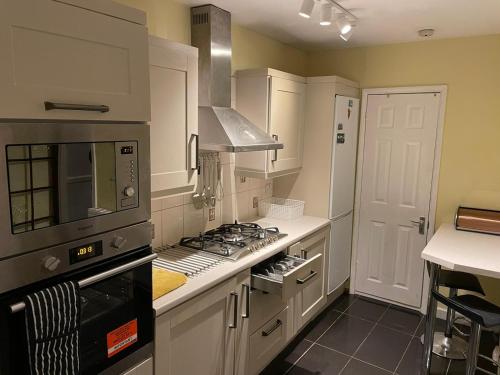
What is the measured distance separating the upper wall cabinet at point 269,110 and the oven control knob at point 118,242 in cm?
154

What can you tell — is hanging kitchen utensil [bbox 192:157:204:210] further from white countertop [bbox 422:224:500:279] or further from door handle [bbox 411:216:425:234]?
door handle [bbox 411:216:425:234]

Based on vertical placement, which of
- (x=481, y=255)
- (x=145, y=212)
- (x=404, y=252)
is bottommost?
(x=404, y=252)

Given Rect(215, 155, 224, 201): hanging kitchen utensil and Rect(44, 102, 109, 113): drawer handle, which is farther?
Rect(215, 155, 224, 201): hanging kitchen utensil

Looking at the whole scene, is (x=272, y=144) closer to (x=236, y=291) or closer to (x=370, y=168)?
(x=236, y=291)

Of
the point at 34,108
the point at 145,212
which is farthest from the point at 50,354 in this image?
the point at 34,108

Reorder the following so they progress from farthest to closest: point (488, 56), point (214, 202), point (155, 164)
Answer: point (488, 56) < point (214, 202) < point (155, 164)

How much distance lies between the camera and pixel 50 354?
116cm

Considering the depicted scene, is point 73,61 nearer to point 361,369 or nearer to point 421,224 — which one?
point 361,369

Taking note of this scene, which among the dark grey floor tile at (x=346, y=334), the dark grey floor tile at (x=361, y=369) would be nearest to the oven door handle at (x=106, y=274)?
the dark grey floor tile at (x=361, y=369)

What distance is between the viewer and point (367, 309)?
Answer: 3516mm

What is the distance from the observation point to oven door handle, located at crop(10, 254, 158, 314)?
110cm

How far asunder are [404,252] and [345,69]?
69.8 inches

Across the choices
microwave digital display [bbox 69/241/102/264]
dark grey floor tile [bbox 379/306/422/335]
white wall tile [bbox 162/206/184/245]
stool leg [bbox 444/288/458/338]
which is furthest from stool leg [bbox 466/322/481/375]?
microwave digital display [bbox 69/241/102/264]

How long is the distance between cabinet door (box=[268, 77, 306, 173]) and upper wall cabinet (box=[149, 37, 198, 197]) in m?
0.86
